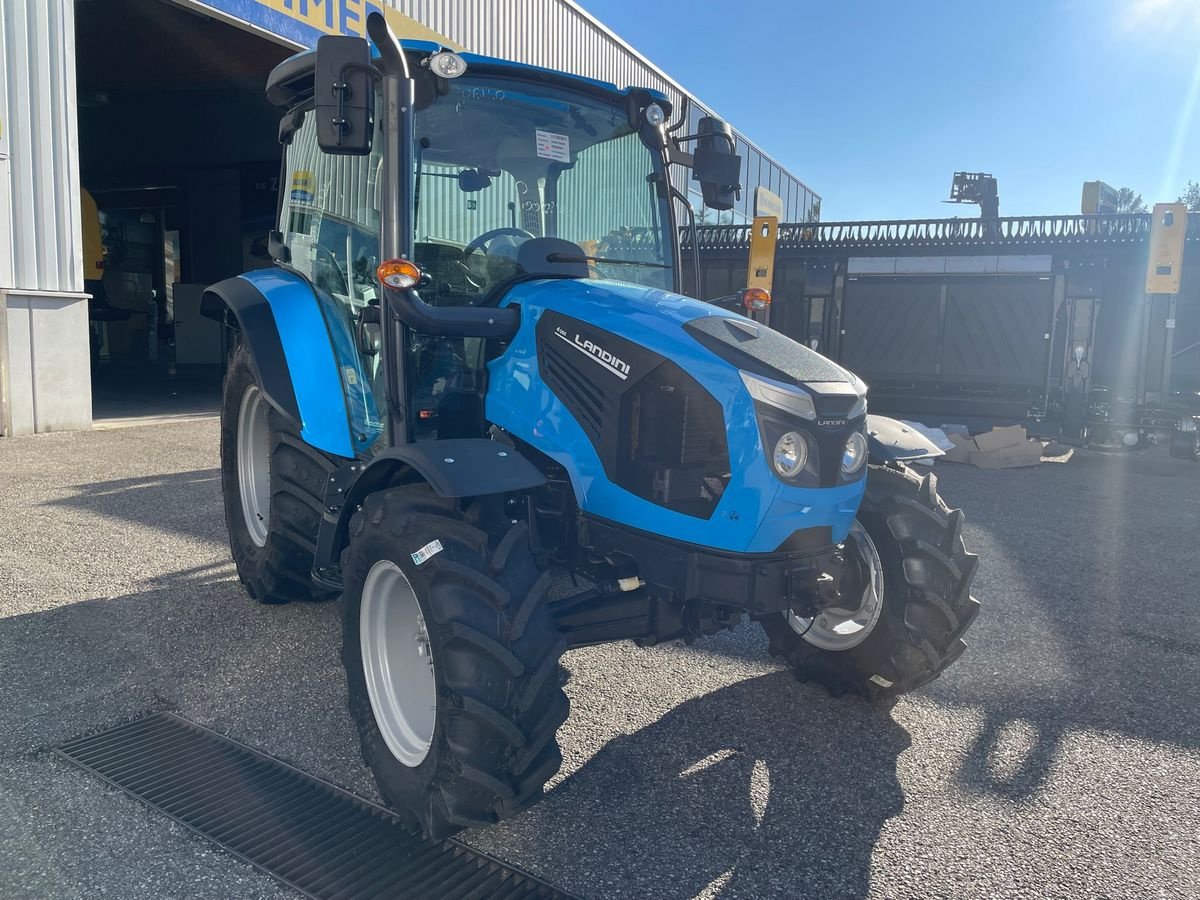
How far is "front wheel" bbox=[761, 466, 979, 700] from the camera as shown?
307 cm

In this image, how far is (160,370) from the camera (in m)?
19.4

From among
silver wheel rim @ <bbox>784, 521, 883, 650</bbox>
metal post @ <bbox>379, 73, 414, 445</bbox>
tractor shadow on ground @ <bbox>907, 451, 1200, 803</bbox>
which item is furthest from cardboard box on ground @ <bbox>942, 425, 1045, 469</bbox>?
metal post @ <bbox>379, 73, 414, 445</bbox>

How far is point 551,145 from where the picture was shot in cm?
329

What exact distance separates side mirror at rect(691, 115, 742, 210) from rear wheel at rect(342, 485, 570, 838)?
1665mm

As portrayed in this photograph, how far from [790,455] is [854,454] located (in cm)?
30

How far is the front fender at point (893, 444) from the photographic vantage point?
323cm

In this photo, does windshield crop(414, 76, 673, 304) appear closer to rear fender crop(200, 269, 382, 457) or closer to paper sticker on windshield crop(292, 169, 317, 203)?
rear fender crop(200, 269, 382, 457)

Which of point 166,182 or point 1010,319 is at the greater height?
point 166,182

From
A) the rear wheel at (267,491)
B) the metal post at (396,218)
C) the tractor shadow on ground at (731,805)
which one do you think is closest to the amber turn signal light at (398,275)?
the metal post at (396,218)

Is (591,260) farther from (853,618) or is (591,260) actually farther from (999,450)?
(999,450)

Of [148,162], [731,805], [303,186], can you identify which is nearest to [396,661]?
[731,805]

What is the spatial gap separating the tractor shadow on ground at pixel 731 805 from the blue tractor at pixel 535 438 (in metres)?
0.25

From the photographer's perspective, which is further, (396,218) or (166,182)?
(166,182)

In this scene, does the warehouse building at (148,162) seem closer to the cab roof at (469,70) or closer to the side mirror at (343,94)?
the cab roof at (469,70)
